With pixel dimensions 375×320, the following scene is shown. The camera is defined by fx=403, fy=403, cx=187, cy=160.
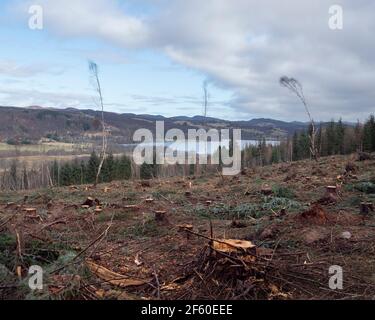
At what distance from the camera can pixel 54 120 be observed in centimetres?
13538

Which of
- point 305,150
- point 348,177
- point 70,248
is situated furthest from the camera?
point 305,150

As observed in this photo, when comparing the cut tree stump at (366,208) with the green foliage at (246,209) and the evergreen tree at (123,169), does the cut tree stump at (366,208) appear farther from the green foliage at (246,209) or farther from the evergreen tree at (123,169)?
the evergreen tree at (123,169)

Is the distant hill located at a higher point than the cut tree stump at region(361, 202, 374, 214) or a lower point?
higher

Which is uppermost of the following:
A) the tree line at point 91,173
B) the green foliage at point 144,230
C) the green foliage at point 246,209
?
the green foliage at point 246,209

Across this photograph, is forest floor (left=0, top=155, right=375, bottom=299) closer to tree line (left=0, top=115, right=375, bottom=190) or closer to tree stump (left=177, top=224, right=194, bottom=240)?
tree stump (left=177, top=224, right=194, bottom=240)

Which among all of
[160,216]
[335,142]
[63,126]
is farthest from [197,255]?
[63,126]

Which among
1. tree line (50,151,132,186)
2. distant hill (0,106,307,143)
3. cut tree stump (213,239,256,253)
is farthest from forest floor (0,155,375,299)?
distant hill (0,106,307,143)

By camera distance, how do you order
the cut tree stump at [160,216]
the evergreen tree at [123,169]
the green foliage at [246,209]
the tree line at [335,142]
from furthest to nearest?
the evergreen tree at [123,169] → the tree line at [335,142] → the green foliage at [246,209] → the cut tree stump at [160,216]

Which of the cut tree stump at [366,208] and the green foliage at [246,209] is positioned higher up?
the cut tree stump at [366,208]

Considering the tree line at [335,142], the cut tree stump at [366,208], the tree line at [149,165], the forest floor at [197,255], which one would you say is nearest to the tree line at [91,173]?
the tree line at [149,165]

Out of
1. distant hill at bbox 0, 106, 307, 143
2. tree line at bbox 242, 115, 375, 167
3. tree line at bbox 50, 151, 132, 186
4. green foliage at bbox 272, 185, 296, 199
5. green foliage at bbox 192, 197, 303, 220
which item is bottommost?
tree line at bbox 50, 151, 132, 186

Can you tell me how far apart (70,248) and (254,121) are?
138048 millimetres
